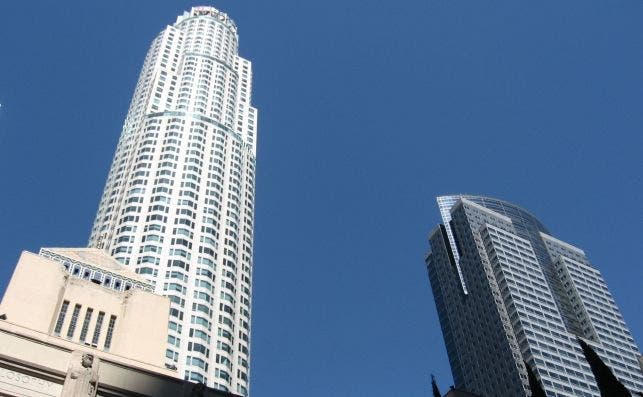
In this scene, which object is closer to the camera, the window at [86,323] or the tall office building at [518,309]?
the window at [86,323]

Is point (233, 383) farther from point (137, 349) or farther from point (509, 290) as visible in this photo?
point (509, 290)

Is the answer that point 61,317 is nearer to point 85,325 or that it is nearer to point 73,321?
point 73,321

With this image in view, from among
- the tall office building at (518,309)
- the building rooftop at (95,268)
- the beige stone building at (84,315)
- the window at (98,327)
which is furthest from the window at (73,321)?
the tall office building at (518,309)

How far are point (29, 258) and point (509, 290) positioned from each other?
129841mm

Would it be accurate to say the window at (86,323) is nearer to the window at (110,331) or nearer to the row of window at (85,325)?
the row of window at (85,325)

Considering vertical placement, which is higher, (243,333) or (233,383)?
(243,333)

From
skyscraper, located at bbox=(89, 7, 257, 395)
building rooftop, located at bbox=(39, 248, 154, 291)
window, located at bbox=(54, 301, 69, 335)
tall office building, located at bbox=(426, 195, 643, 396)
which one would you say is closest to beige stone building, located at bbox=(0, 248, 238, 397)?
window, located at bbox=(54, 301, 69, 335)

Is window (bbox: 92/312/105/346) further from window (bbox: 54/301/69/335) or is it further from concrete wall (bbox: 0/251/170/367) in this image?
window (bbox: 54/301/69/335)

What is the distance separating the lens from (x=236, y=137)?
138m

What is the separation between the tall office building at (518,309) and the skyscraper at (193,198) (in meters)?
68.8

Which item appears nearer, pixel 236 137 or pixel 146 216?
pixel 146 216

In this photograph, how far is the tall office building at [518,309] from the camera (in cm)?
14988

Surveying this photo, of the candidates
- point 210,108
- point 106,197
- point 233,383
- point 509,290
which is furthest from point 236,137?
point 509,290

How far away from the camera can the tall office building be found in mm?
149875
